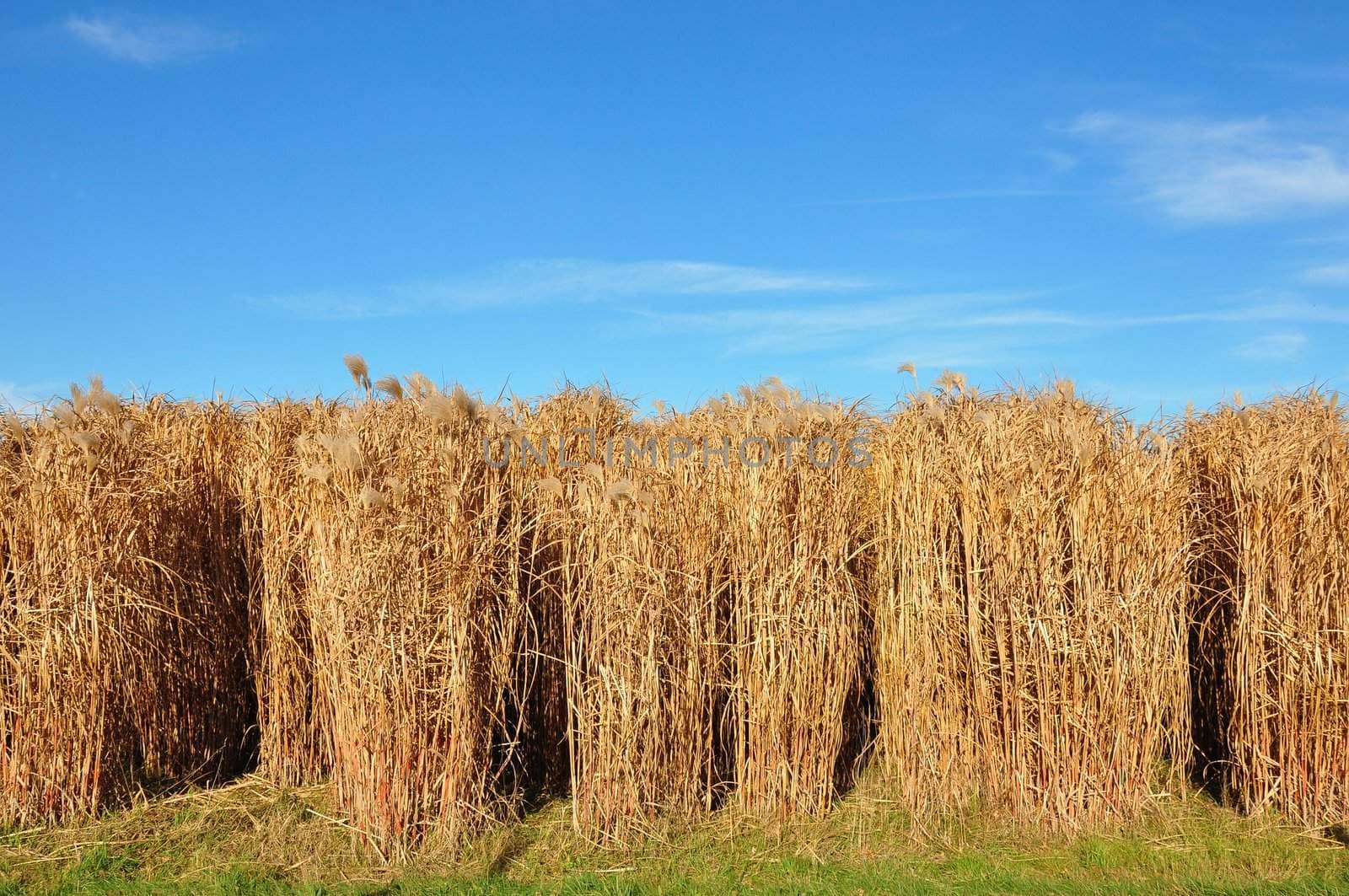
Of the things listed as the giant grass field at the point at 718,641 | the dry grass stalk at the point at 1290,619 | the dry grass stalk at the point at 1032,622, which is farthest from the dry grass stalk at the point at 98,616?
the dry grass stalk at the point at 1290,619

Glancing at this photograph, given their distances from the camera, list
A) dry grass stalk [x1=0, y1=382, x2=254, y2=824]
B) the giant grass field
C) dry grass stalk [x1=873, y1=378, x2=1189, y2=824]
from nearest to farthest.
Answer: the giant grass field, dry grass stalk [x1=873, y1=378, x2=1189, y2=824], dry grass stalk [x1=0, y1=382, x2=254, y2=824]

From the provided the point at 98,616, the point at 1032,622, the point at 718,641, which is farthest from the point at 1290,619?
the point at 98,616

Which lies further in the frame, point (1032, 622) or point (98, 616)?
point (98, 616)

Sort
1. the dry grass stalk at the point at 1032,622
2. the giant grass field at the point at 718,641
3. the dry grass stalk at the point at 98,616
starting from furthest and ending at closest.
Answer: the dry grass stalk at the point at 98,616, the dry grass stalk at the point at 1032,622, the giant grass field at the point at 718,641

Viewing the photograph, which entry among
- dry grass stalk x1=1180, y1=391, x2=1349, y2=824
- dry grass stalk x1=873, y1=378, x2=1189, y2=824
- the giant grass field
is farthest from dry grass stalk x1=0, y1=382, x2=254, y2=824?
dry grass stalk x1=1180, y1=391, x2=1349, y2=824

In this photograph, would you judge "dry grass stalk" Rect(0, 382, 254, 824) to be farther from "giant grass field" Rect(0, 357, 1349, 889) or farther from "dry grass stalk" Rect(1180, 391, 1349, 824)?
"dry grass stalk" Rect(1180, 391, 1349, 824)

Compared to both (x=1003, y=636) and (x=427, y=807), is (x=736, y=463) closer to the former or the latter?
(x=1003, y=636)

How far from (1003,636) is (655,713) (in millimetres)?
1720

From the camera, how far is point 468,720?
470 cm

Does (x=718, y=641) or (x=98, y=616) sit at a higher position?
(x=98, y=616)

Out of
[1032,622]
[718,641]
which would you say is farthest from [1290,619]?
[718,641]

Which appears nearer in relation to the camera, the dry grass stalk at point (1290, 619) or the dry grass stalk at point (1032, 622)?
the dry grass stalk at point (1032, 622)

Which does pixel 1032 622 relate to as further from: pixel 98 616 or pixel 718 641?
pixel 98 616

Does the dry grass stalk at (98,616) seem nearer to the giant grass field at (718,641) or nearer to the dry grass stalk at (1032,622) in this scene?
the giant grass field at (718,641)
